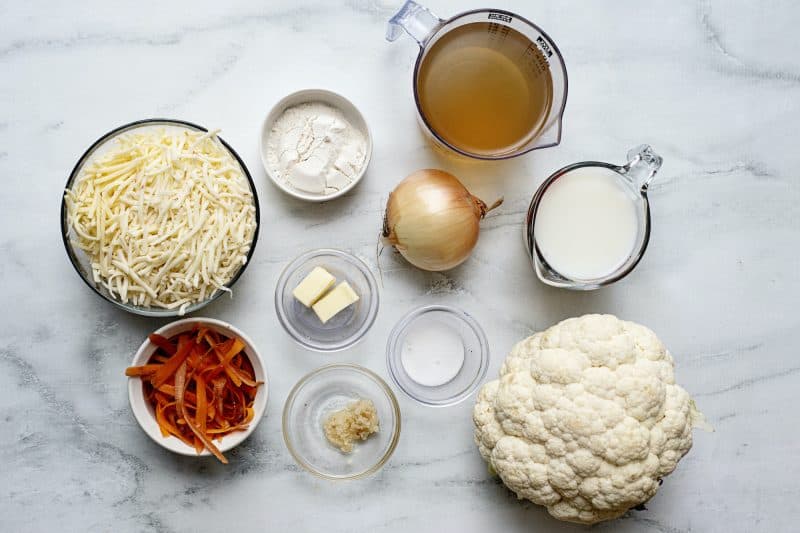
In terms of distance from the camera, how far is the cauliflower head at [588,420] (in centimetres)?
128

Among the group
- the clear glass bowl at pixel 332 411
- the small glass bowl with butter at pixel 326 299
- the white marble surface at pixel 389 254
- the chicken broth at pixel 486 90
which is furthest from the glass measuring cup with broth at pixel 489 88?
the clear glass bowl at pixel 332 411

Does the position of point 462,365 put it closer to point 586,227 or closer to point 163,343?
point 586,227

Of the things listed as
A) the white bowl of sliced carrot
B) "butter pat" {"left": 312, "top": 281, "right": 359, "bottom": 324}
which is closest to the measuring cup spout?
"butter pat" {"left": 312, "top": 281, "right": 359, "bottom": 324}

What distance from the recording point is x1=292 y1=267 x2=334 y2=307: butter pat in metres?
1.44

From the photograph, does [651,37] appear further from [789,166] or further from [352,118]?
[352,118]

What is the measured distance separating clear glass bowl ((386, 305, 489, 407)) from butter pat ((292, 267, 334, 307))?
0.67 feet

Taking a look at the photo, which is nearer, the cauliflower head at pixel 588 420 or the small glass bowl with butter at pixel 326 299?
the cauliflower head at pixel 588 420

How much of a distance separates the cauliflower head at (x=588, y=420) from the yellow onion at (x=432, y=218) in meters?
0.29

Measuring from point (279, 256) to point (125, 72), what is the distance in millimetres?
568

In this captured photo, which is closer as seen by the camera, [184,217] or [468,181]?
[184,217]

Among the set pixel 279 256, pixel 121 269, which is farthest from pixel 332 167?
pixel 121 269

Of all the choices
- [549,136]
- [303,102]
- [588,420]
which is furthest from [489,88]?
[588,420]

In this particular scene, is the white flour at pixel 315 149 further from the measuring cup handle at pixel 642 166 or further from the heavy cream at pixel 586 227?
the measuring cup handle at pixel 642 166

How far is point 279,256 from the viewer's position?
1.52 metres
